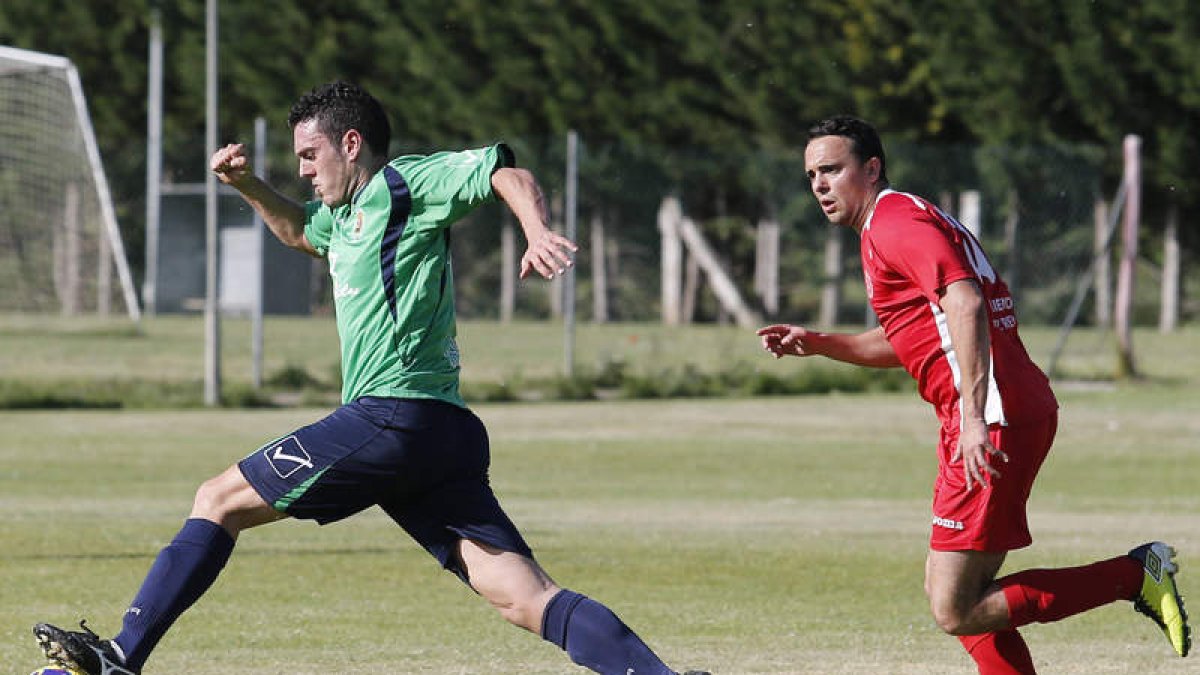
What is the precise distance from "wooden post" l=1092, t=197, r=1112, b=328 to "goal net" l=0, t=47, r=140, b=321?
12349mm

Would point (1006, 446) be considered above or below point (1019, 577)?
above

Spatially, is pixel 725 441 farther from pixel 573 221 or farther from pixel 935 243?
pixel 935 243

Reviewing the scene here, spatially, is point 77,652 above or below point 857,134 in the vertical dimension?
below

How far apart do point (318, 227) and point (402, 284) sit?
61 cm

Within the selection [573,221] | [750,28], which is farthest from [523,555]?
[750,28]

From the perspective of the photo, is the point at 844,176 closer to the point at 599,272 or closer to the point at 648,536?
the point at 648,536

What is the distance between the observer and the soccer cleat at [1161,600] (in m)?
7.41

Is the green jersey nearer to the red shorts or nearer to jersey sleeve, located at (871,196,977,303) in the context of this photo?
jersey sleeve, located at (871,196,977,303)

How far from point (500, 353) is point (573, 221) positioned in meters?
3.49

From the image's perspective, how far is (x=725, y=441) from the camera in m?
19.6

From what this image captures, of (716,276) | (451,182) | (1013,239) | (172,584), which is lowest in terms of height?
(172,584)

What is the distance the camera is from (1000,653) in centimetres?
714

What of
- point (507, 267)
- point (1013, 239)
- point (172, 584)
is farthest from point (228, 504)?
point (507, 267)

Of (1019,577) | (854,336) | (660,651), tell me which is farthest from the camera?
(660,651)
